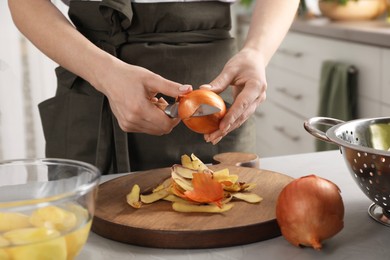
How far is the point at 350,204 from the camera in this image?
1.02 meters

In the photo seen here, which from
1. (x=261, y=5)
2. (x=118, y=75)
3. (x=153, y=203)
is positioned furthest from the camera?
(x=261, y=5)

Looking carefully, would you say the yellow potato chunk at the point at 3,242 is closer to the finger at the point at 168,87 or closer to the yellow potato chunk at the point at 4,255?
the yellow potato chunk at the point at 4,255

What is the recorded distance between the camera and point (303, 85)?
10.5ft

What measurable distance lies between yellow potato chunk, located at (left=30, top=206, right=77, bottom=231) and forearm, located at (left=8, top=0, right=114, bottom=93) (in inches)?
20.1

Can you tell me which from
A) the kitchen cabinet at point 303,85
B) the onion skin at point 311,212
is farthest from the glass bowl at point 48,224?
the kitchen cabinet at point 303,85

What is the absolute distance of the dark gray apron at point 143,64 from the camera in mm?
1424

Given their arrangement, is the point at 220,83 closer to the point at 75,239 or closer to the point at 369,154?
the point at 369,154

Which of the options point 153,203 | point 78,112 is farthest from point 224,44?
point 153,203

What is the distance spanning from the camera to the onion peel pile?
0.96 metres

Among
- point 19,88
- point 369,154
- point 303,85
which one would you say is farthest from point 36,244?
point 303,85

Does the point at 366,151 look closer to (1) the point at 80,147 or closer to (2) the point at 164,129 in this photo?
(2) the point at 164,129

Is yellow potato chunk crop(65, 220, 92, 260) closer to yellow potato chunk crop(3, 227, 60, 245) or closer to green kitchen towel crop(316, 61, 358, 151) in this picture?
yellow potato chunk crop(3, 227, 60, 245)

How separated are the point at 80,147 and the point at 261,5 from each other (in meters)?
0.49

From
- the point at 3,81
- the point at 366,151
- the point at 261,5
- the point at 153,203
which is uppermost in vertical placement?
the point at 261,5
